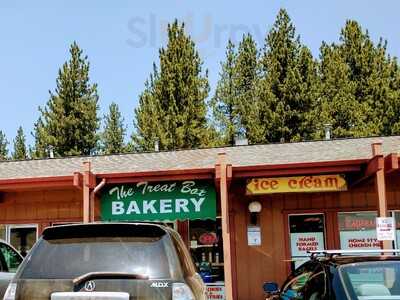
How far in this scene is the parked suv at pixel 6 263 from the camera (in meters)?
7.11

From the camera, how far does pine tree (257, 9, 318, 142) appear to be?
2802 cm

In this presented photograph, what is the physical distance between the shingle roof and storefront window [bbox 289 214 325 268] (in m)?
1.46

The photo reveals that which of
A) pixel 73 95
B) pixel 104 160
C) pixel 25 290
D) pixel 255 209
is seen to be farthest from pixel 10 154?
pixel 25 290

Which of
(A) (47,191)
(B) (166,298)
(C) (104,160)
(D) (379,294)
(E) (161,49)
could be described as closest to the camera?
(B) (166,298)

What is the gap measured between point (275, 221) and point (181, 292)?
9.03 m

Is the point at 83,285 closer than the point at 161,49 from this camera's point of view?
Yes

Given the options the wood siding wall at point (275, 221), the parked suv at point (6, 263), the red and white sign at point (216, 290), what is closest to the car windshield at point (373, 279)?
the parked suv at point (6, 263)

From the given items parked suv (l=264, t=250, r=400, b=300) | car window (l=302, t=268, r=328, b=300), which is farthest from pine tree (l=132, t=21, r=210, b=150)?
parked suv (l=264, t=250, r=400, b=300)

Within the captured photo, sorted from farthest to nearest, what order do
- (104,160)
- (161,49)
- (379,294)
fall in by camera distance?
(161,49) < (104,160) < (379,294)

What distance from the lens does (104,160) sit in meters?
15.3

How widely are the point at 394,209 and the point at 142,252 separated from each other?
32.0ft

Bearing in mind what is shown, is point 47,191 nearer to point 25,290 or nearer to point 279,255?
point 279,255

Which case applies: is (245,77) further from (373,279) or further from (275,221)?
(373,279)

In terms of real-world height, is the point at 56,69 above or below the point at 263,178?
above
